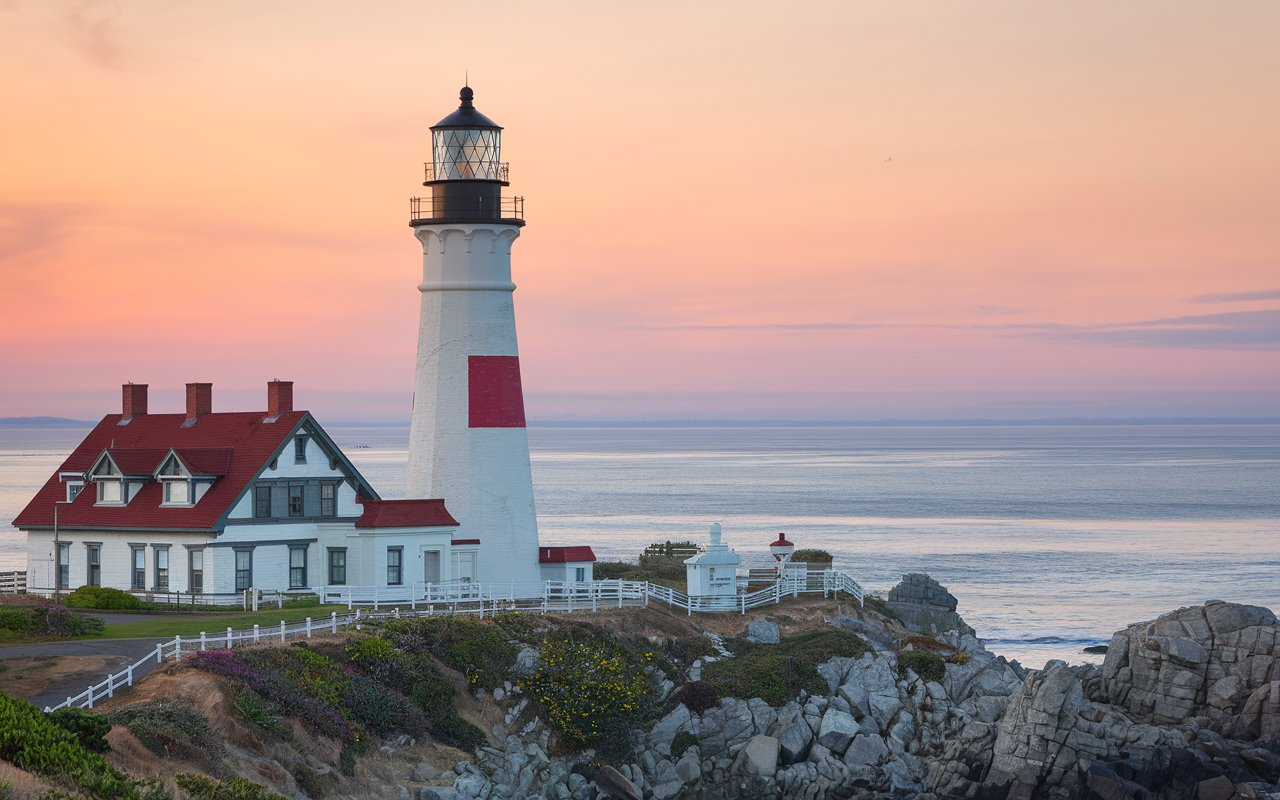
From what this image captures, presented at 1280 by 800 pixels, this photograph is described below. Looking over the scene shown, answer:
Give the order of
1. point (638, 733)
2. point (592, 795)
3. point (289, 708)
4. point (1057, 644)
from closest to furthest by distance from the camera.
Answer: point (289, 708) < point (592, 795) < point (638, 733) < point (1057, 644)

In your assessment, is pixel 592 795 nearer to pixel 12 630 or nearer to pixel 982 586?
pixel 12 630

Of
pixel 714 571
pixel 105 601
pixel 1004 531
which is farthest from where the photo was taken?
pixel 1004 531

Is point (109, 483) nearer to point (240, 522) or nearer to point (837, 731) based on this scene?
point (240, 522)

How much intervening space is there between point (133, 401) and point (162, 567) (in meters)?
8.27

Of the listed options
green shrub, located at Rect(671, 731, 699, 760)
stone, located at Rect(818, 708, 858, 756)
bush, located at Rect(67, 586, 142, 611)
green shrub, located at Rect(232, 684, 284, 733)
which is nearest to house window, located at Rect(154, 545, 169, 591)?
bush, located at Rect(67, 586, 142, 611)

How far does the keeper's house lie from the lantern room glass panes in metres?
7.93

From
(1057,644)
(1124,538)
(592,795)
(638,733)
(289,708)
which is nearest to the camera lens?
(289,708)

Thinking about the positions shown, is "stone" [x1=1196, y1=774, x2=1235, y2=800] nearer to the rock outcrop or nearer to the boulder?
the boulder

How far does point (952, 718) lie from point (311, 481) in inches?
746

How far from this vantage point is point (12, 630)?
115ft

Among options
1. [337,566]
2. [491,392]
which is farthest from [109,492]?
[491,392]

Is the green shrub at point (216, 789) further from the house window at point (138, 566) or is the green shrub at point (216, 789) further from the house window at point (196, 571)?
the house window at point (138, 566)

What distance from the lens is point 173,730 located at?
2700 cm

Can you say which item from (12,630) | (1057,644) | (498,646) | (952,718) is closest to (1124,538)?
(1057,644)
